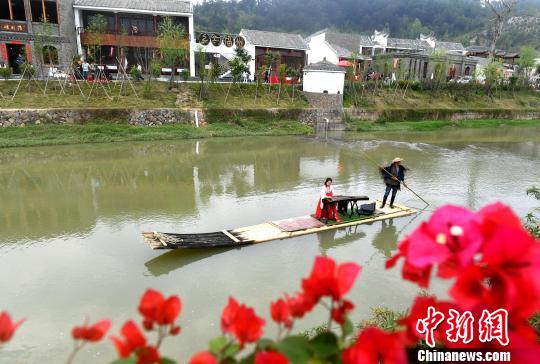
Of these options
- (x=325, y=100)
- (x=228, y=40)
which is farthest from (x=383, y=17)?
(x=325, y=100)

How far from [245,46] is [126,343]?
34.6m

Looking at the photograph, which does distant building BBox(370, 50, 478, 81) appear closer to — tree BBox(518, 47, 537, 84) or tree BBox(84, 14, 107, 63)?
tree BBox(518, 47, 537, 84)

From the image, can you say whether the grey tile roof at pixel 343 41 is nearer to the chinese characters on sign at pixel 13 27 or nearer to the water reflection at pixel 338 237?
the chinese characters on sign at pixel 13 27

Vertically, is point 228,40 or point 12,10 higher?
point 12,10

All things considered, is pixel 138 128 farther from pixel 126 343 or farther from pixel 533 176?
pixel 126 343

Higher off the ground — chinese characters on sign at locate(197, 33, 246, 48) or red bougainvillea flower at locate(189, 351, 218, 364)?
chinese characters on sign at locate(197, 33, 246, 48)

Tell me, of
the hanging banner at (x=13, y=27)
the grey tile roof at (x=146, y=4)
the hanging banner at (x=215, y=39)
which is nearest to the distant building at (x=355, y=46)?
the hanging banner at (x=215, y=39)

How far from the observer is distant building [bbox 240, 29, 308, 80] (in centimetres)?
3394

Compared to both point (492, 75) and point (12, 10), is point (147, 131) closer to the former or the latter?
point (12, 10)

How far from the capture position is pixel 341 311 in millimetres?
1448

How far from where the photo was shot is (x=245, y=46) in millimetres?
33875

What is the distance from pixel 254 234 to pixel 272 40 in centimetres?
2941

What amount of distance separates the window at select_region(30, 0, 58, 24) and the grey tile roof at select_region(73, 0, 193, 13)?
1595mm

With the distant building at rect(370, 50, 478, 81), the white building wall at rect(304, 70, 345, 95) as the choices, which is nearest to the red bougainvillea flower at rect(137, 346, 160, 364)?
the white building wall at rect(304, 70, 345, 95)
